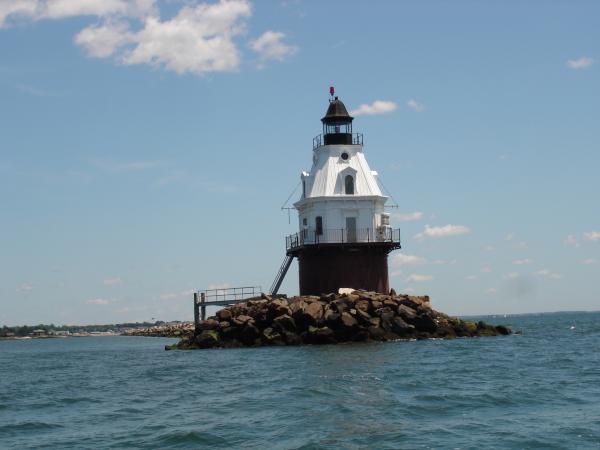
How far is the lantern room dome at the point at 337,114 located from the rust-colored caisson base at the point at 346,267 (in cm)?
682

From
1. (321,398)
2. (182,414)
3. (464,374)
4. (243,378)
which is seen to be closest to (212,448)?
(182,414)

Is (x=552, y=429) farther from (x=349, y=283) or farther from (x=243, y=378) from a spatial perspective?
(x=349, y=283)

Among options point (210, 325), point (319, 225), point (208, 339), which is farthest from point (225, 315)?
point (319, 225)

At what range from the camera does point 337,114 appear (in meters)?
42.8

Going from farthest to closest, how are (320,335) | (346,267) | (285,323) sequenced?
(346,267), (285,323), (320,335)

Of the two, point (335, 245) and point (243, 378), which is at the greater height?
point (335, 245)

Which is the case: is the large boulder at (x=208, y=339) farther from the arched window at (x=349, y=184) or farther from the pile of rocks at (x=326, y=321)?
the arched window at (x=349, y=184)

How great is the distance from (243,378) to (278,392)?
347cm

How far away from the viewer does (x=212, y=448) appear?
15.6 m

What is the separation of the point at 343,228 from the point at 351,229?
Result: 408mm

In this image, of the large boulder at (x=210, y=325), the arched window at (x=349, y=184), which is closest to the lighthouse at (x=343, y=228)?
the arched window at (x=349, y=184)

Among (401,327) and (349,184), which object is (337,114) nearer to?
(349,184)

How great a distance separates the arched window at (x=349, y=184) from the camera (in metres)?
41.2

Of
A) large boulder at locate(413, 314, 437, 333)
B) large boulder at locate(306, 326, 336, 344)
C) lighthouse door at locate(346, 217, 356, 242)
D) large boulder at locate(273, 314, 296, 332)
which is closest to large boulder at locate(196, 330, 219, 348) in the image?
large boulder at locate(273, 314, 296, 332)
